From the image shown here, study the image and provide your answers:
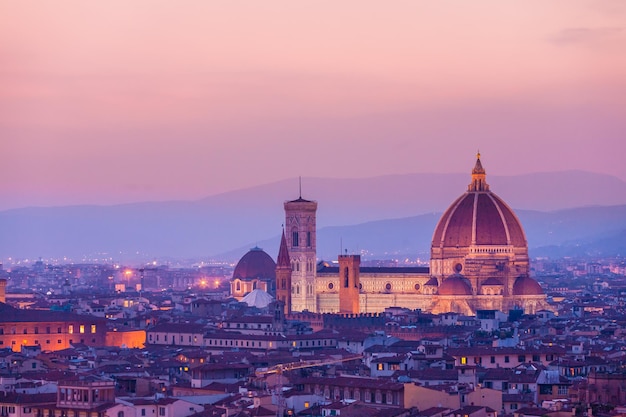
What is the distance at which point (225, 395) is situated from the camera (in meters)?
72.6

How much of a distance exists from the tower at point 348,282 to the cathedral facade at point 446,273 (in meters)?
0.07

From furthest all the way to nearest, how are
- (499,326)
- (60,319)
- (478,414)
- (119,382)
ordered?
A: (499,326)
(60,319)
(119,382)
(478,414)

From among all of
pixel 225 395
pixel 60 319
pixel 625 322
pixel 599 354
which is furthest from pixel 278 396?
pixel 625 322

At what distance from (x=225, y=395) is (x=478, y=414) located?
36.2 ft

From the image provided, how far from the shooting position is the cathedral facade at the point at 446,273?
151125mm

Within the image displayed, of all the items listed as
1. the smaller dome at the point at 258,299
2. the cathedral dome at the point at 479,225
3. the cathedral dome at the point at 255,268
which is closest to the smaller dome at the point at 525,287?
the cathedral dome at the point at 479,225

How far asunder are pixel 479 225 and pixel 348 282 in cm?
980

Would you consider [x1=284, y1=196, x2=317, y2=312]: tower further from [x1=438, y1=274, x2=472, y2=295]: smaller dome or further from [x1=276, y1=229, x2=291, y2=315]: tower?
[x1=438, y1=274, x2=472, y2=295]: smaller dome

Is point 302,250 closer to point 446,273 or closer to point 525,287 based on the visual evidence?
point 446,273

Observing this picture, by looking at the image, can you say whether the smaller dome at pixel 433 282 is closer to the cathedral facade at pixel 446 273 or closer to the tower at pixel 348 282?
the cathedral facade at pixel 446 273

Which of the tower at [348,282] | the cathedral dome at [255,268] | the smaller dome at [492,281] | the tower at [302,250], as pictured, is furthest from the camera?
the cathedral dome at [255,268]

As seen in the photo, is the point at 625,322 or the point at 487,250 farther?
the point at 487,250

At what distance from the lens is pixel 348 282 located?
15812 centimetres

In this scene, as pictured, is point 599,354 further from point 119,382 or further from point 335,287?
point 335,287
